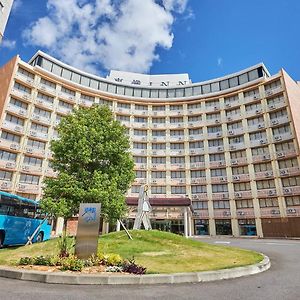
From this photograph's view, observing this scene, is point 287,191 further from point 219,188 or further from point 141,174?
point 141,174

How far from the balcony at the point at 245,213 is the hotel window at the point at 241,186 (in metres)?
3.34

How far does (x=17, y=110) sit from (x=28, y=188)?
12361mm

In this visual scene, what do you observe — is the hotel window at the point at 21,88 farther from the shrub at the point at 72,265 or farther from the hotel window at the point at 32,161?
the shrub at the point at 72,265

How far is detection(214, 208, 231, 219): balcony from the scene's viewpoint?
44.6m

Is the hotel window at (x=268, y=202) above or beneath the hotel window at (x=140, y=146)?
beneath

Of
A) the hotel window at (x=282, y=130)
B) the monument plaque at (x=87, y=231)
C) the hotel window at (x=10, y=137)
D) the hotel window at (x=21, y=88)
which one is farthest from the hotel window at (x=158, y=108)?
the monument plaque at (x=87, y=231)

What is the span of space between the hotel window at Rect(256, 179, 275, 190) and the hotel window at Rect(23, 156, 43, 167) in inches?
1422

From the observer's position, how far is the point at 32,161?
135 ft

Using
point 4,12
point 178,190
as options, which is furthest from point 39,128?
point 4,12

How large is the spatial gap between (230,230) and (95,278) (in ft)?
134

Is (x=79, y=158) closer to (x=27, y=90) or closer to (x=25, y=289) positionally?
(x=25, y=289)

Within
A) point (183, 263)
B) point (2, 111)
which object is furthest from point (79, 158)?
point (2, 111)

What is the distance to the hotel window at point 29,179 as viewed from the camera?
39438 millimetres

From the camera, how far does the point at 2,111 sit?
38.6m
